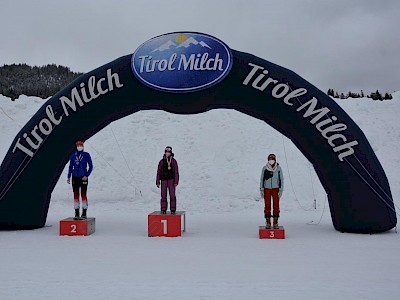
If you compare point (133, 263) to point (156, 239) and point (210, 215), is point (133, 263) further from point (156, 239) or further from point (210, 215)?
point (210, 215)

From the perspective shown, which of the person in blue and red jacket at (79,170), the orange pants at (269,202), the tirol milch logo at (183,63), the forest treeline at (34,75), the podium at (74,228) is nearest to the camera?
the orange pants at (269,202)

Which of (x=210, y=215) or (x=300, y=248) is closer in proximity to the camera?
(x=300, y=248)

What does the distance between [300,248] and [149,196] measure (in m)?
7.26

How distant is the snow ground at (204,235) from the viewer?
14.3ft

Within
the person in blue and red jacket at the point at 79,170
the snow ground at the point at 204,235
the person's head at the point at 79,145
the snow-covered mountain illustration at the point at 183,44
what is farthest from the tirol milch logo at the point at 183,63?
the snow ground at the point at 204,235

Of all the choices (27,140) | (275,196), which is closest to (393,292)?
(275,196)

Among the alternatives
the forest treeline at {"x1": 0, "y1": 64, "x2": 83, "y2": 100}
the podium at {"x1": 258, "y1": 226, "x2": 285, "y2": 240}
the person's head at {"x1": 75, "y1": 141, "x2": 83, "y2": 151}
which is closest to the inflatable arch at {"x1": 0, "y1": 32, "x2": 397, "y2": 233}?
the person's head at {"x1": 75, "y1": 141, "x2": 83, "y2": 151}

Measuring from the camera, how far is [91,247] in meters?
6.58

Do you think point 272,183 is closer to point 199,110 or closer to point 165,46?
point 199,110

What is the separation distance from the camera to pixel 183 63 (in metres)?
7.95

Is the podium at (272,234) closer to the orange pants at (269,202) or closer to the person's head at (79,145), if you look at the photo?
the orange pants at (269,202)

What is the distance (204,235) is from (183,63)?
126 inches

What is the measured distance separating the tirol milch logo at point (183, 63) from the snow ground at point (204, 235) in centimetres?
282

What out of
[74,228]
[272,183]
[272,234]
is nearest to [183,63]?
[272,183]
